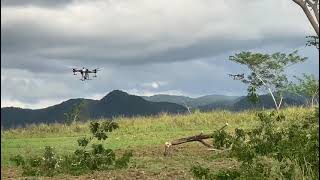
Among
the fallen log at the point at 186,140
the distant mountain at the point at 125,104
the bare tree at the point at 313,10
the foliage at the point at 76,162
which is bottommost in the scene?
the foliage at the point at 76,162

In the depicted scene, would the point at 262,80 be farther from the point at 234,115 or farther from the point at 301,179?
the point at 301,179

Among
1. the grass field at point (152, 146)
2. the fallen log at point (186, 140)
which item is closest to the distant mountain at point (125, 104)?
the grass field at point (152, 146)

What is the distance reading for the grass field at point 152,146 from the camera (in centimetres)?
1124

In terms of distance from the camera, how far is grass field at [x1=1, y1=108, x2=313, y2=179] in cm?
1124

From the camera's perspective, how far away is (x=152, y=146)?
17.6 meters

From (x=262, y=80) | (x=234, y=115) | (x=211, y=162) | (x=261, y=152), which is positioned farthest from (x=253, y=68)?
(x=261, y=152)

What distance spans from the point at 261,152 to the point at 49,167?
4.46 meters

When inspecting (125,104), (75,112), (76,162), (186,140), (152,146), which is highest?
(125,104)

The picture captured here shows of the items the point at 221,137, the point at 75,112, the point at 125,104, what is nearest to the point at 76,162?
the point at 221,137

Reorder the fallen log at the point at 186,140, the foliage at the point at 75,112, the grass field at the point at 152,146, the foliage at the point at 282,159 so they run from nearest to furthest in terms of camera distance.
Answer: the foliage at the point at 282,159 < the grass field at the point at 152,146 < the fallen log at the point at 186,140 < the foliage at the point at 75,112

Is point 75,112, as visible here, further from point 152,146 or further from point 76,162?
point 76,162

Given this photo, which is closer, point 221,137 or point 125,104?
point 221,137

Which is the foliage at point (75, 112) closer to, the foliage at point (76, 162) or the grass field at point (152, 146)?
the grass field at point (152, 146)

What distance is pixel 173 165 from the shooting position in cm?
1223
